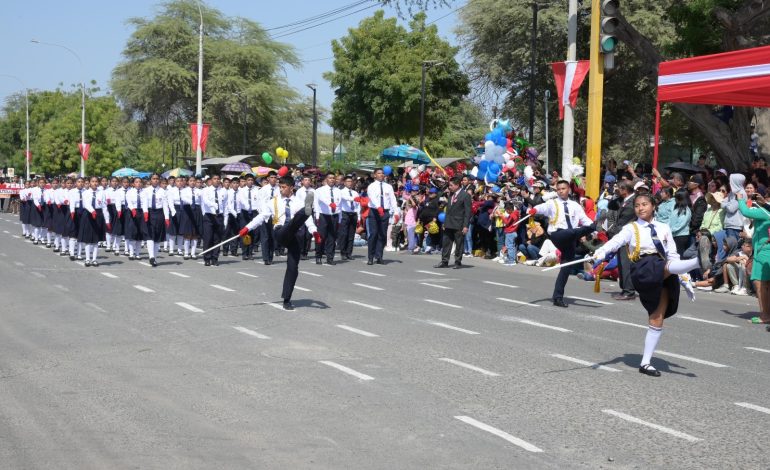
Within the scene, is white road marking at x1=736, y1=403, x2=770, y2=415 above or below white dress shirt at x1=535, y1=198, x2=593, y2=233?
below

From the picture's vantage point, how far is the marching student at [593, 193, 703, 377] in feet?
30.9

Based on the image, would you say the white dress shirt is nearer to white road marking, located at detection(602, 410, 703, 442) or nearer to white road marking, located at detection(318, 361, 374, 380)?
white road marking, located at detection(318, 361, 374, 380)

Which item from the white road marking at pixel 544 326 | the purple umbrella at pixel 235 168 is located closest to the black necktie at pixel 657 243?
the white road marking at pixel 544 326

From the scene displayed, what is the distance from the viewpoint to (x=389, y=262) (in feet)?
73.6

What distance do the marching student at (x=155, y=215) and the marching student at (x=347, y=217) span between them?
12.8 ft

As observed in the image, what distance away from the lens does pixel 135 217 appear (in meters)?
21.9

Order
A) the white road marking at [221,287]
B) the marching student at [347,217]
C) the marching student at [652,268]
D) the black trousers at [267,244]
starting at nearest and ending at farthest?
the marching student at [652,268]
the white road marking at [221,287]
the black trousers at [267,244]
the marching student at [347,217]

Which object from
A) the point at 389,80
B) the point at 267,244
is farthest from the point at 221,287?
the point at 389,80

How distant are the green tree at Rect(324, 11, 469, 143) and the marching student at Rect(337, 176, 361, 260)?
30.2 meters

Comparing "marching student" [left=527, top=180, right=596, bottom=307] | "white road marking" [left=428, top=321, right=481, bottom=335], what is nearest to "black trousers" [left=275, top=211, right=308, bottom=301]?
"white road marking" [left=428, top=321, right=481, bottom=335]

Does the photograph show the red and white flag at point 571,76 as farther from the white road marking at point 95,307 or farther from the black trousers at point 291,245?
the white road marking at point 95,307

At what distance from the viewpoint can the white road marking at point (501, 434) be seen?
6726 mm

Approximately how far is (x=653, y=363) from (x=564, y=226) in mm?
4789

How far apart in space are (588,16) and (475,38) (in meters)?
5.98
